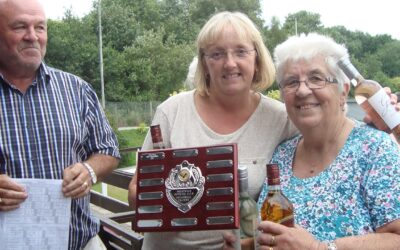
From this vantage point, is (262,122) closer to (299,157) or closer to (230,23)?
(299,157)

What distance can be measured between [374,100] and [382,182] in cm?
33

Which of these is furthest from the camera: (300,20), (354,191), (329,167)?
(300,20)

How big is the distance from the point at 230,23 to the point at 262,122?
0.47m

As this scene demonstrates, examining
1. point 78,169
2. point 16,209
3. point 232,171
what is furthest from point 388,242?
point 16,209

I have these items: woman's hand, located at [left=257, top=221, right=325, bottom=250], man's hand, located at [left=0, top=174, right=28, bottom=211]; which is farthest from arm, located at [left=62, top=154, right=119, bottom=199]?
woman's hand, located at [left=257, top=221, right=325, bottom=250]

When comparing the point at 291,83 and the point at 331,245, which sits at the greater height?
the point at 291,83

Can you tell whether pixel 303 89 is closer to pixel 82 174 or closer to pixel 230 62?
pixel 230 62

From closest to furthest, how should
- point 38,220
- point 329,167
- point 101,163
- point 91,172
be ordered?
point 329,167
point 38,220
point 91,172
point 101,163

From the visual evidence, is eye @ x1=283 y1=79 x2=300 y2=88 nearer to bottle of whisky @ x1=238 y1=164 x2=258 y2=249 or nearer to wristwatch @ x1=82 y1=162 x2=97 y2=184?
bottle of whisky @ x1=238 y1=164 x2=258 y2=249

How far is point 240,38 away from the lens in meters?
2.12

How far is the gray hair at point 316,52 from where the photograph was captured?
1874 mm

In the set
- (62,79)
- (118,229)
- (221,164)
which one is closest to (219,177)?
(221,164)

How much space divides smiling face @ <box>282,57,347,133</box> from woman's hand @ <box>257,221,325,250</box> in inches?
18.4

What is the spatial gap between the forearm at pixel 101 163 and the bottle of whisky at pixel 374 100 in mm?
1182
